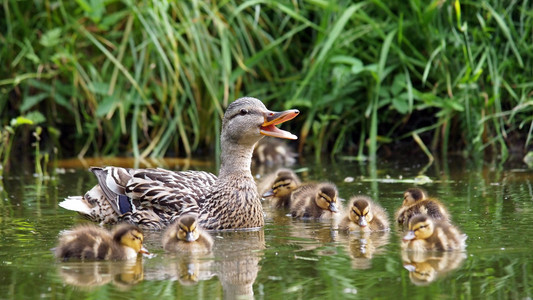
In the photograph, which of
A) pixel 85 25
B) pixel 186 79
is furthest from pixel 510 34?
pixel 85 25

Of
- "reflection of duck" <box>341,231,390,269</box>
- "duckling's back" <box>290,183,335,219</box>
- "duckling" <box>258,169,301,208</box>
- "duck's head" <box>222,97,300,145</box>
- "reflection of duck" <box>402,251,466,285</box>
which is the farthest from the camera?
"duckling" <box>258,169,301,208</box>

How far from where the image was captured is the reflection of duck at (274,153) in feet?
30.6

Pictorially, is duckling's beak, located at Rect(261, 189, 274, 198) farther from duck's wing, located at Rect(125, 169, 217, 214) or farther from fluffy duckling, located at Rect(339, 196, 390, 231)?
fluffy duckling, located at Rect(339, 196, 390, 231)

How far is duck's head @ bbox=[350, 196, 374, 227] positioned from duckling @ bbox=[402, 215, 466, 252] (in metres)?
0.58

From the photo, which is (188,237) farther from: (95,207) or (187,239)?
(95,207)

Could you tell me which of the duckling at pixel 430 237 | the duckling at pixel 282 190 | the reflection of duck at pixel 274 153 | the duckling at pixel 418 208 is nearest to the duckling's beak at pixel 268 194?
the duckling at pixel 282 190

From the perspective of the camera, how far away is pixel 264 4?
31.3 feet

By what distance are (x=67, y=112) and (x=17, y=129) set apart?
56 cm

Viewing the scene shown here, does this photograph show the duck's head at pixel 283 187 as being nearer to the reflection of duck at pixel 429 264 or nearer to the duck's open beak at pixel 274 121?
the duck's open beak at pixel 274 121

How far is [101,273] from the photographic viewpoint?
423 cm

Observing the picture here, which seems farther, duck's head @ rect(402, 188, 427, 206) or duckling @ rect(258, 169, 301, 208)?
duckling @ rect(258, 169, 301, 208)

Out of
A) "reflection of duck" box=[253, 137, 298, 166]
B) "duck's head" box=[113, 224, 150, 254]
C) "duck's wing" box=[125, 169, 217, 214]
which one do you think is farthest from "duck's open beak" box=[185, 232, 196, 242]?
"reflection of duck" box=[253, 137, 298, 166]

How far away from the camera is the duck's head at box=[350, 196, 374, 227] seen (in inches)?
207

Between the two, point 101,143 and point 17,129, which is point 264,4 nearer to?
point 101,143
